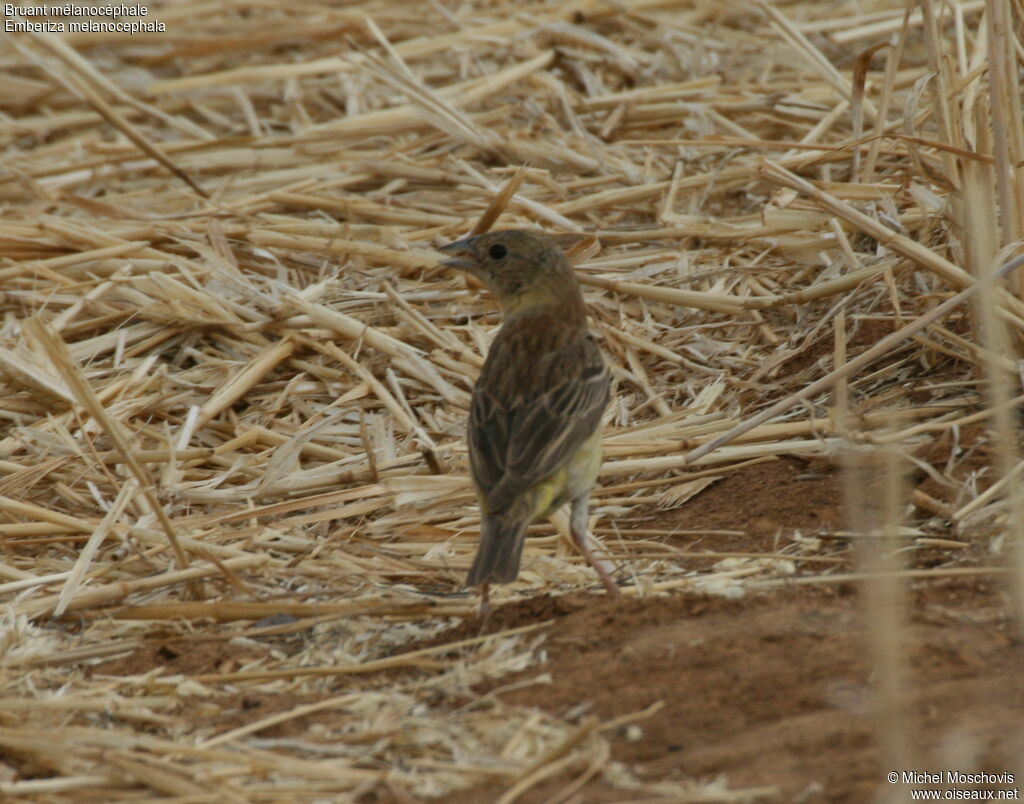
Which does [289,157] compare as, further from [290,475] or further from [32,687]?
[32,687]

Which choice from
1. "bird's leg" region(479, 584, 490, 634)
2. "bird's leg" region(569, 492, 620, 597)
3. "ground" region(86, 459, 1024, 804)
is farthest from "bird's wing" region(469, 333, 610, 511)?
"ground" region(86, 459, 1024, 804)

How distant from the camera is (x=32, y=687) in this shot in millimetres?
4320

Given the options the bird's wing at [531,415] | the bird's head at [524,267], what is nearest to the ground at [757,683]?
the bird's wing at [531,415]

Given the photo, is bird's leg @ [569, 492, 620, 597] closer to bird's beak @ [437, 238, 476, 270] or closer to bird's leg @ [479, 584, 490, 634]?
bird's leg @ [479, 584, 490, 634]

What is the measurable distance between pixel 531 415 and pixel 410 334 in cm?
183

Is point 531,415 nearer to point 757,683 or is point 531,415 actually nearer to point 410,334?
point 757,683

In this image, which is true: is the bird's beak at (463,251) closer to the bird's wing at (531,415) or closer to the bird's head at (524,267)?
the bird's head at (524,267)

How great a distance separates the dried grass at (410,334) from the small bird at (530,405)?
314 mm

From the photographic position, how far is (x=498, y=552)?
15.2 ft

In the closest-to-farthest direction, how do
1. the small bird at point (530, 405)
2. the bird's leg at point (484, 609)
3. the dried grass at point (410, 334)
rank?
the dried grass at point (410, 334)
the bird's leg at point (484, 609)
the small bird at point (530, 405)

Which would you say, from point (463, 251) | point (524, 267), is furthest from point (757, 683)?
point (463, 251)

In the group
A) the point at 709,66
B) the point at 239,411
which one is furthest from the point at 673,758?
the point at 709,66

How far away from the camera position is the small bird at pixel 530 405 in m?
4.84

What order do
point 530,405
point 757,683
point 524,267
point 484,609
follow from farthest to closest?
point 524,267 → point 530,405 → point 484,609 → point 757,683
